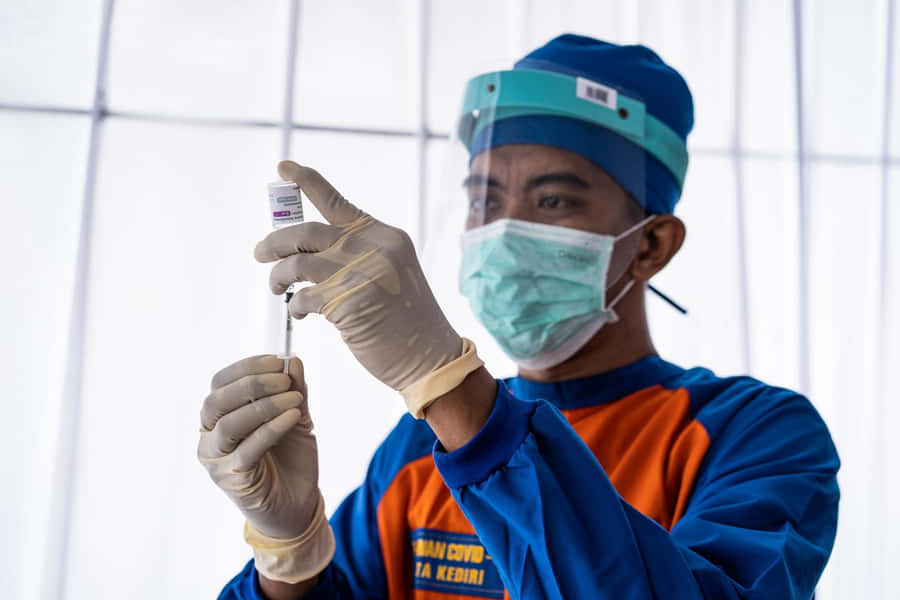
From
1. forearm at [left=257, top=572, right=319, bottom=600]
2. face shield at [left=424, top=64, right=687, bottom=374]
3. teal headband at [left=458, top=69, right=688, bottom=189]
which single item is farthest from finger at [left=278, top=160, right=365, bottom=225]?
forearm at [left=257, top=572, right=319, bottom=600]

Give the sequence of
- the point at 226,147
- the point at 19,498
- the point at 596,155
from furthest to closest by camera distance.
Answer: the point at 226,147, the point at 19,498, the point at 596,155

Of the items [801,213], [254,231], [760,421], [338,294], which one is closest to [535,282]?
[760,421]

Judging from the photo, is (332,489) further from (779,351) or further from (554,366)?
(779,351)

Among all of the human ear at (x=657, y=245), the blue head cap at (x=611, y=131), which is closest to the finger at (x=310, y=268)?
the blue head cap at (x=611, y=131)

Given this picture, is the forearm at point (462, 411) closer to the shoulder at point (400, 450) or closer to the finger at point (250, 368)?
the finger at point (250, 368)

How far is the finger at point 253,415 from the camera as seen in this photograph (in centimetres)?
75

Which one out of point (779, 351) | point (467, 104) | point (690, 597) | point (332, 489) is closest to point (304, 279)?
point (690, 597)

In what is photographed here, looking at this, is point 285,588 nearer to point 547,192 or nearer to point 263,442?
point 263,442

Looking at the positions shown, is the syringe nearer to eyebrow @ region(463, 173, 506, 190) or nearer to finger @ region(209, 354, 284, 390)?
finger @ region(209, 354, 284, 390)

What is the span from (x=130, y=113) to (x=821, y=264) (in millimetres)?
2089

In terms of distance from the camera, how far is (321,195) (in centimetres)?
66

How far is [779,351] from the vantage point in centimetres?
221

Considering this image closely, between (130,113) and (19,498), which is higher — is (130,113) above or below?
above

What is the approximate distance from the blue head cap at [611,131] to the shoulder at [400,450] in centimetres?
43
